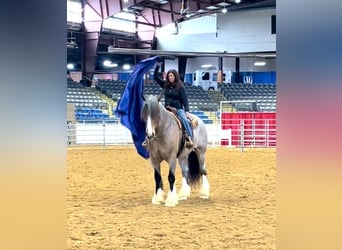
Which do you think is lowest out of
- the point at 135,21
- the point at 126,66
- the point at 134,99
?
the point at 134,99

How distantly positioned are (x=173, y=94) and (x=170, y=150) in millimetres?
770

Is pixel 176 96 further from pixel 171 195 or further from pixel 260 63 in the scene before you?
pixel 260 63

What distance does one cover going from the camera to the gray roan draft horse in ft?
18.9

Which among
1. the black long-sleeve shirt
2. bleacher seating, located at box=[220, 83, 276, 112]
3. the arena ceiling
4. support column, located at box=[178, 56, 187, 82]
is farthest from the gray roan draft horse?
support column, located at box=[178, 56, 187, 82]

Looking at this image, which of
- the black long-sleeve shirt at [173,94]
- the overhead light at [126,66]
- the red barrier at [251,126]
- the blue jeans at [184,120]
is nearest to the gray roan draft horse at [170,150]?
the blue jeans at [184,120]

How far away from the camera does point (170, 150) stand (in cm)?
609

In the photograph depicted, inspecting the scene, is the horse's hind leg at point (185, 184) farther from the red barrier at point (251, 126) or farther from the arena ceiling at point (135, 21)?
the arena ceiling at point (135, 21)

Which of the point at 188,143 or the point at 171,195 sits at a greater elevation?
the point at 188,143

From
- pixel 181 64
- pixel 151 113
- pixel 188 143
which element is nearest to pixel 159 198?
pixel 188 143

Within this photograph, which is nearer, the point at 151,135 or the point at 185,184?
the point at 151,135

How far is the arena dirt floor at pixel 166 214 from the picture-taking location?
422cm

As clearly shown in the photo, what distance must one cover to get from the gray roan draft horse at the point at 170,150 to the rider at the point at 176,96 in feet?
0.43
